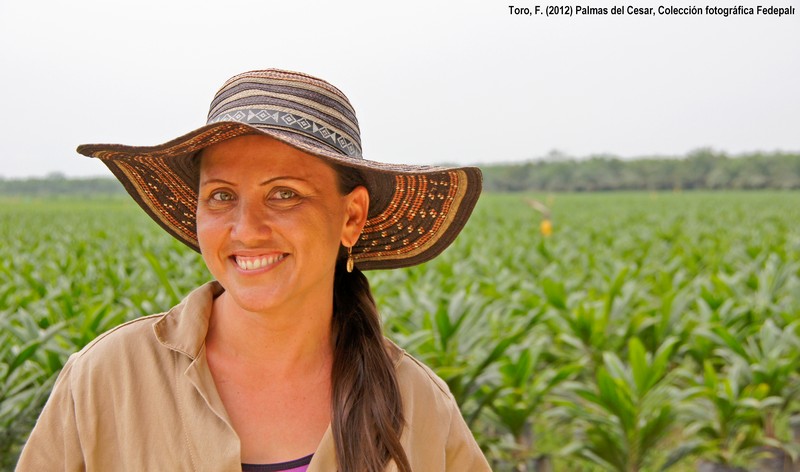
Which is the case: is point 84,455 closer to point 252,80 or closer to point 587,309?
point 252,80

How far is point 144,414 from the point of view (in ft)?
4.61

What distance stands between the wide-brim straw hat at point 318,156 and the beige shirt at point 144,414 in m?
0.31

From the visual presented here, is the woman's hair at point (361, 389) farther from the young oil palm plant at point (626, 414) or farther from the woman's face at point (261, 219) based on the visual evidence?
the young oil palm plant at point (626, 414)

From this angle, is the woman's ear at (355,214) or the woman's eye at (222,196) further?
the woman's ear at (355,214)

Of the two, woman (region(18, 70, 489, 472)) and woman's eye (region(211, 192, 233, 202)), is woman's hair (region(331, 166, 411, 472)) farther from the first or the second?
woman's eye (region(211, 192, 233, 202))

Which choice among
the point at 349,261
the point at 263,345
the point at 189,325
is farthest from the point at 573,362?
the point at 189,325

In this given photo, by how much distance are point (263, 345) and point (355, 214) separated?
1.05ft

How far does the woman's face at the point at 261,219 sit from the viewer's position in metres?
1.42

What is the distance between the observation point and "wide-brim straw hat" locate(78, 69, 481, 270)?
1.41 m

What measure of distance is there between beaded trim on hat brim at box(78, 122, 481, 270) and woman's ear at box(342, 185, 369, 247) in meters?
0.04

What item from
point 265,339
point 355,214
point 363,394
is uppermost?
point 355,214

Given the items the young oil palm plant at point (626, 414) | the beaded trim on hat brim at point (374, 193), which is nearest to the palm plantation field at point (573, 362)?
the young oil palm plant at point (626, 414)

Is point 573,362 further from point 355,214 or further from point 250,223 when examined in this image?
point 250,223

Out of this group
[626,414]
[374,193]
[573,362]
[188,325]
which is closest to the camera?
[188,325]
